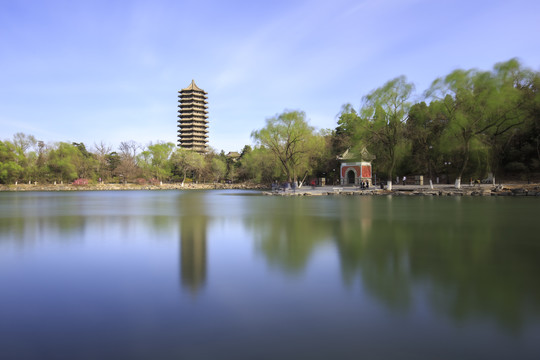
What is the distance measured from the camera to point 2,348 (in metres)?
2.94

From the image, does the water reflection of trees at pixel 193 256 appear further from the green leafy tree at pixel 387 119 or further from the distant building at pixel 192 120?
the distant building at pixel 192 120

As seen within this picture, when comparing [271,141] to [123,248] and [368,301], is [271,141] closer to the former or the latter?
[123,248]

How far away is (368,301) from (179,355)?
85.9 inches

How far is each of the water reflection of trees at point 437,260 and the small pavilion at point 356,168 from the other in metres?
26.9

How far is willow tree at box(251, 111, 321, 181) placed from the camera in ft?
111

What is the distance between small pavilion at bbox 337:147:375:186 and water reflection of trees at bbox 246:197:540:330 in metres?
26.9

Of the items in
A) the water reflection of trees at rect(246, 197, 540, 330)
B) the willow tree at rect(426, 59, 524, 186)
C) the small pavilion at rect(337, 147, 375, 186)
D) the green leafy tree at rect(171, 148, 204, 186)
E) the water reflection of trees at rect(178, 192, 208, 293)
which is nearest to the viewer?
the water reflection of trees at rect(246, 197, 540, 330)

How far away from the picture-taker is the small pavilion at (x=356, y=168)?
3716cm

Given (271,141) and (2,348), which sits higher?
(271,141)

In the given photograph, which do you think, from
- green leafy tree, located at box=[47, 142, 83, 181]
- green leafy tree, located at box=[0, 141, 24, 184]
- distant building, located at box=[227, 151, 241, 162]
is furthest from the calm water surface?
distant building, located at box=[227, 151, 241, 162]

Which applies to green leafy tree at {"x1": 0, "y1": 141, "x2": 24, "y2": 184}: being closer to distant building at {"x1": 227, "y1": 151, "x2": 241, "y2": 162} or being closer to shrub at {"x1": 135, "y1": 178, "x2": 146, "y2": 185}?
shrub at {"x1": 135, "y1": 178, "x2": 146, "y2": 185}

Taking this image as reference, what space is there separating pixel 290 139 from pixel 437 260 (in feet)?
95.9

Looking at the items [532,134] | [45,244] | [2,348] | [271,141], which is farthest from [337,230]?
[532,134]

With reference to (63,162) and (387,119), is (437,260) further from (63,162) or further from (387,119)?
(63,162)
